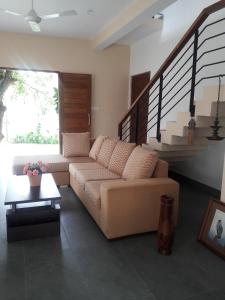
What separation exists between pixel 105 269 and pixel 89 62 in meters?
5.54

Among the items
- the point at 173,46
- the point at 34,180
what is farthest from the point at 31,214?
the point at 173,46

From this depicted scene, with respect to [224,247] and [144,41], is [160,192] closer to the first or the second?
[224,247]

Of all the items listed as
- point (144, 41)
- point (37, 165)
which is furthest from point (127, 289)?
point (144, 41)

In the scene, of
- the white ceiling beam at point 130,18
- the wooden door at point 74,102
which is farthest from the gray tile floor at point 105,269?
the wooden door at point 74,102

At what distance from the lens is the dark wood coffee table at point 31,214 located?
2.69 metres

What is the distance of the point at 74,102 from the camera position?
6598 millimetres

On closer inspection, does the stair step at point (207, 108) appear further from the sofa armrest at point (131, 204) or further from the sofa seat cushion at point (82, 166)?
the sofa seat cushion at point (82, 166)

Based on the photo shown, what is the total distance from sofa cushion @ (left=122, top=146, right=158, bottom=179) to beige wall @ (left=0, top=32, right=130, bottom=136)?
3.85m

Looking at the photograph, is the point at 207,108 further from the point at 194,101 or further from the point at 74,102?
the point at 74,102

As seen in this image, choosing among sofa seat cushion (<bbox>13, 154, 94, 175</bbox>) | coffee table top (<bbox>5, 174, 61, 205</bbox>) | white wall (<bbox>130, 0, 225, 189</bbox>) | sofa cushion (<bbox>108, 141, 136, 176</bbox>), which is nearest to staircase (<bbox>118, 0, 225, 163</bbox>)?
white wall (<bbox>130, 0, 225, 189</bbox>)

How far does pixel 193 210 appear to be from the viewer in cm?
367

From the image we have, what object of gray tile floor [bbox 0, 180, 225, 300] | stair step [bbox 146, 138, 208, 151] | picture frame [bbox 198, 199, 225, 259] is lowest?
gray tile floor [bbox 0, 180, 225, 300]

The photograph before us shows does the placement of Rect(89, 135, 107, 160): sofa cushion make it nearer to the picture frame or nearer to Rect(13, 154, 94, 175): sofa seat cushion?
Rect(13, 154, 94, 175): sofa seat cushion

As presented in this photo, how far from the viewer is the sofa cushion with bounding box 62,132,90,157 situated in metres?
4.93
